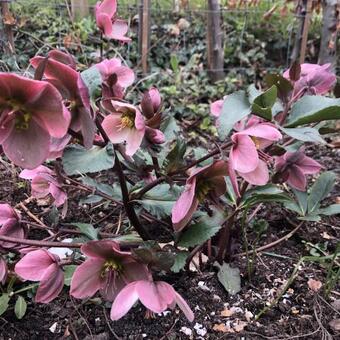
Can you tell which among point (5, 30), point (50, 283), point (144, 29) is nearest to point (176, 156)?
point (50, 283)

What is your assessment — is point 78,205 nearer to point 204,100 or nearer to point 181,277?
point 181,277

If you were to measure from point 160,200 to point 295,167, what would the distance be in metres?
0.33

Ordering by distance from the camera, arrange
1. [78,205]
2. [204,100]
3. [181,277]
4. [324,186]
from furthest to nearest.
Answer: [204,100], [78,205], [324,186], [181,277]

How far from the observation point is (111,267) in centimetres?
74

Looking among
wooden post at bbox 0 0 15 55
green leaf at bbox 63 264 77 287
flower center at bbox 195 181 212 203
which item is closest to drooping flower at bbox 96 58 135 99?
flower center at bbox 195 181 212 203

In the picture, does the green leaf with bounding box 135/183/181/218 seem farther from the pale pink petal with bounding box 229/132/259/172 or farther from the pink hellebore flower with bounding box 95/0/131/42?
the pink hellebore flower with bounding box 95/0/131/42

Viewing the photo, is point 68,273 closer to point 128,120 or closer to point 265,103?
point 128,120

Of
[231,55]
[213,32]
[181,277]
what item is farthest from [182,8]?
[181,277]

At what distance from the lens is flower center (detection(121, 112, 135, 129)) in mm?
747

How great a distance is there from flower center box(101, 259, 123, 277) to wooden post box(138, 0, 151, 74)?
1856 millimetres

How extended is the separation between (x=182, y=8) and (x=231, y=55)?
0.54m

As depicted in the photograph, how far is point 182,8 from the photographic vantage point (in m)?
3.24

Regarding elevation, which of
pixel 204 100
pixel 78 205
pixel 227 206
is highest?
pixel 227 206

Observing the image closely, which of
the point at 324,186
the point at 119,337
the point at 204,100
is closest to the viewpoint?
the point at 119,337
